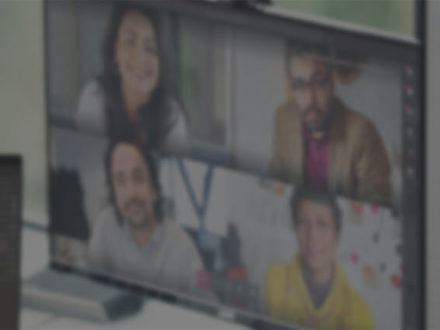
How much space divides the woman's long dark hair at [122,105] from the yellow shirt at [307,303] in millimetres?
215

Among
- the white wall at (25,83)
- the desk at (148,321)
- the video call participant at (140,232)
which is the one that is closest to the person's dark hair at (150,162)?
the video call participant at (140,232)

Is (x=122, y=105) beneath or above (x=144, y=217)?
above

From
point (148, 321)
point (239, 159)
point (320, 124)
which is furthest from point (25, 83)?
point (320, 124)

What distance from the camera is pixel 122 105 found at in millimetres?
1359

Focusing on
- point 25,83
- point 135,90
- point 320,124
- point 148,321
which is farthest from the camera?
point 25,83

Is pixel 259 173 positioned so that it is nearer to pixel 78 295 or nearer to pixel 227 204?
pixel 227 204

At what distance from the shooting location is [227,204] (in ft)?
4.22

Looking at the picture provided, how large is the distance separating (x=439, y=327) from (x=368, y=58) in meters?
0.27

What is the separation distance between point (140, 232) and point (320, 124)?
0.31m

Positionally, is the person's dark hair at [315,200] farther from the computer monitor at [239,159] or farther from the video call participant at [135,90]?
the video call participant at [135,90]

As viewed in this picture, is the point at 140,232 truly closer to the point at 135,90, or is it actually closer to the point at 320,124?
the point at 135,90

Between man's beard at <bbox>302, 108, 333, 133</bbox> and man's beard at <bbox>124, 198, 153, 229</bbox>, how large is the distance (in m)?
0.27

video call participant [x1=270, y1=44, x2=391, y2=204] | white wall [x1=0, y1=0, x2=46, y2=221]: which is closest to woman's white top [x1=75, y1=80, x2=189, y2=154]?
video call participant [x1=270, y1=44, x2=391, y2=204]

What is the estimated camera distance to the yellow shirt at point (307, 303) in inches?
47.2
